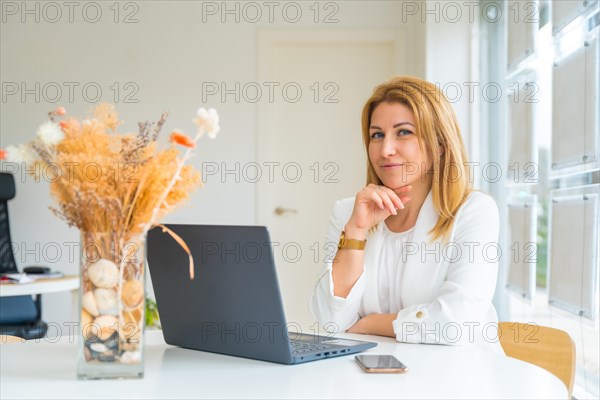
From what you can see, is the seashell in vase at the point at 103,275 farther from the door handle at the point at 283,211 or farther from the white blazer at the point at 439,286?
the door handle at the point at 283,211

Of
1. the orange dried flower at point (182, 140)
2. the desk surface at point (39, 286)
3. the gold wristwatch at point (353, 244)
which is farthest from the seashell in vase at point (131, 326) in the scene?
the desk surface at point (39, 286)

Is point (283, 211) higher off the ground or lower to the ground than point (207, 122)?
lower

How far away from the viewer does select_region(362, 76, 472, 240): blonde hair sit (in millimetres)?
1886

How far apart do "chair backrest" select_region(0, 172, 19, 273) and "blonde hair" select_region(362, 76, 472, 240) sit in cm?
301

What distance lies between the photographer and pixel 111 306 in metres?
1.14

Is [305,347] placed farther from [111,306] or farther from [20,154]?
[20,154]

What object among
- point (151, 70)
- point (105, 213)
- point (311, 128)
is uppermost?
point (151, 70)

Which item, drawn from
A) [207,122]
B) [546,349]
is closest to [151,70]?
[546,349]

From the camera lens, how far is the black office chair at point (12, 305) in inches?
150

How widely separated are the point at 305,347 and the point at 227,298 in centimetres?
17

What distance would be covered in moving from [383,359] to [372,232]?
2.34ft

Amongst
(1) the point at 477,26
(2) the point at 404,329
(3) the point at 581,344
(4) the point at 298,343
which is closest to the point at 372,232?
(2) the point at 404,329

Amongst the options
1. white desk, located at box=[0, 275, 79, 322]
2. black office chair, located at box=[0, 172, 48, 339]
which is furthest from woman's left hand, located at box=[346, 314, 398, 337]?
black office chair, located at box=[0, 172, 48, 339]

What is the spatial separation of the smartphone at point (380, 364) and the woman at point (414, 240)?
0.31 m
